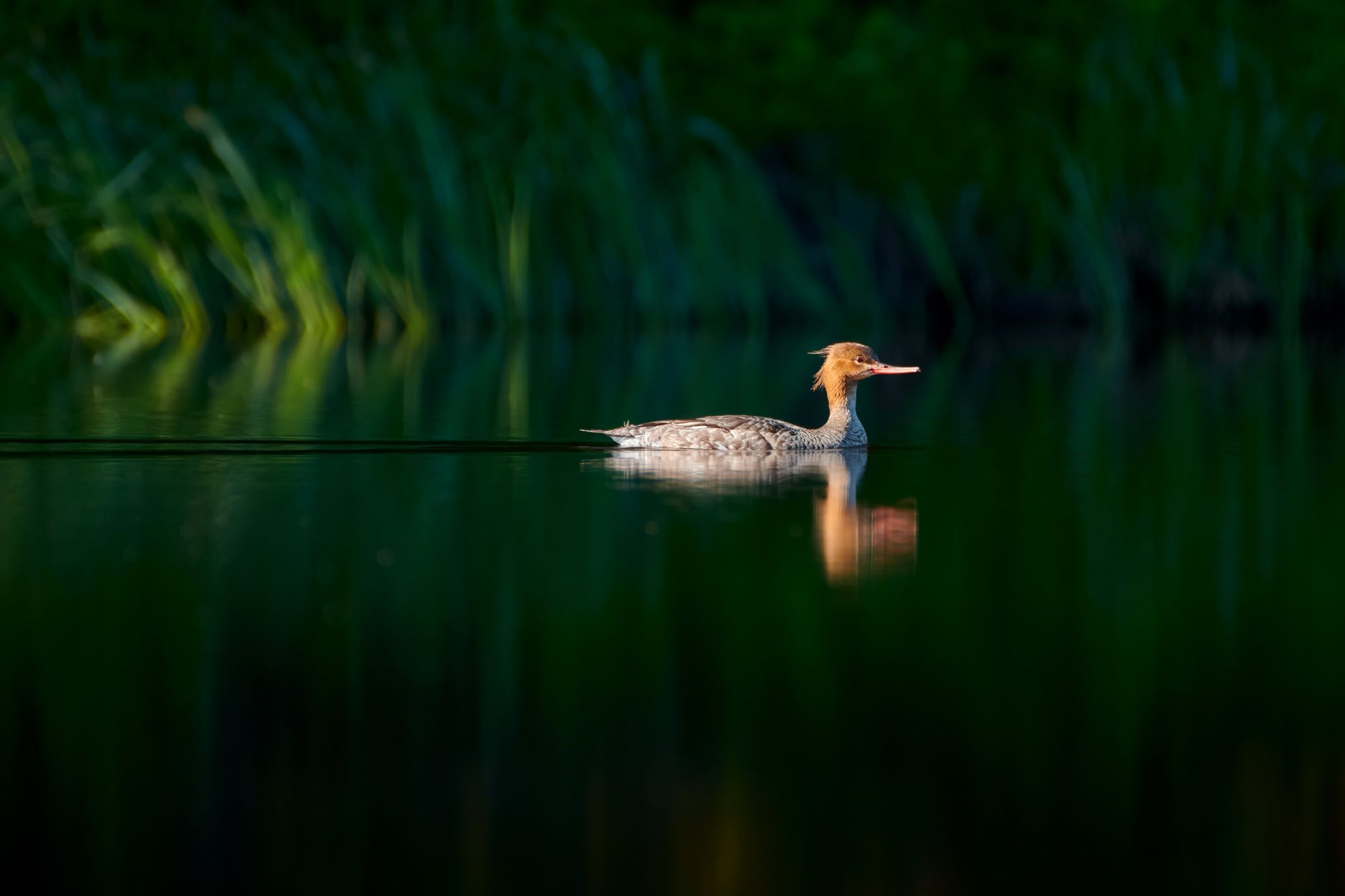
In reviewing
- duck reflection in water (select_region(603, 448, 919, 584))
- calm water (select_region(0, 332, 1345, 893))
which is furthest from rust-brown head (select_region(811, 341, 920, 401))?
calm water (select_region(0, 332, 1345, 893))

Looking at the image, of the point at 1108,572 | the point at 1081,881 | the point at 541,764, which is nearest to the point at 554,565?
the point at 1108,572

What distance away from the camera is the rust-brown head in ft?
33.6

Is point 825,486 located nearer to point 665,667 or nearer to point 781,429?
point 781,429

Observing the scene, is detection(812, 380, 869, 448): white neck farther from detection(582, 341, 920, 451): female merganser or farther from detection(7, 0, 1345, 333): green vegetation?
detection(7, 0, 1345, 333): green vegetation

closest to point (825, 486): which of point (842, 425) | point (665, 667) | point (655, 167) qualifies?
point (842, 425)

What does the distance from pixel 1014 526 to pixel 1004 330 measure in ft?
47.4

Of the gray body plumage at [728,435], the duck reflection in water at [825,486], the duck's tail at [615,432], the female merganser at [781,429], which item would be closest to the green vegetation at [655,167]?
the duck's tail at [615,432]

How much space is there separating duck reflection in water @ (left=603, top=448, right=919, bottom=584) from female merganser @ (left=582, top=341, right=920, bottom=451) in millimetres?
55

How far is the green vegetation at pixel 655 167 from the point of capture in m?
18.4

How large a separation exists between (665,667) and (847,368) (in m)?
5.49

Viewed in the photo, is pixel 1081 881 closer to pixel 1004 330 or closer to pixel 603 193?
pixel 603 193

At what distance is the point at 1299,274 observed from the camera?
62.8 ft

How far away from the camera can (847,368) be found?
33.6 ft

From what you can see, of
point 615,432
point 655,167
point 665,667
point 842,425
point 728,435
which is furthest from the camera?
point 655,167
